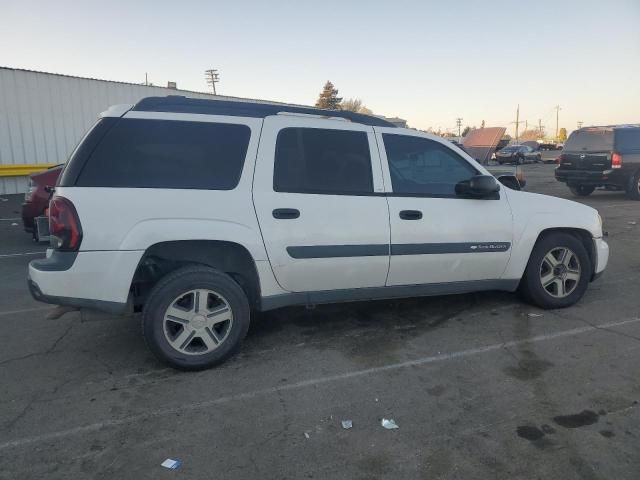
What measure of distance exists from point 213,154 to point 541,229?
309 cm

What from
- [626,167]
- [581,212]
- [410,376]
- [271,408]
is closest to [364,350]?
[410,376]

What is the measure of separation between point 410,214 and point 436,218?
258 mm

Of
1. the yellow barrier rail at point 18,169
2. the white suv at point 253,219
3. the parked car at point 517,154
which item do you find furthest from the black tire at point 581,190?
the parked car at point 517,154

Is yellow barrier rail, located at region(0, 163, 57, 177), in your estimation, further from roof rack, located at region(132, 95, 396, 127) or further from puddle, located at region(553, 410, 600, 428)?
puddle, located at region(553, 410, 600, 428)

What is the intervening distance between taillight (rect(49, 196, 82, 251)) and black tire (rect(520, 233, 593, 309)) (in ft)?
12.9

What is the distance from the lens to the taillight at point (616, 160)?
13273 mm

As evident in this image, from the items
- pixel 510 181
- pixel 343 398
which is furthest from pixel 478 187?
pixel 343 398

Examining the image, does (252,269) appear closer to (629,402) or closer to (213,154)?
(213,154)

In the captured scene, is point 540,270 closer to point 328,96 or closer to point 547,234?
point 547,234

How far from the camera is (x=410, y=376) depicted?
11.5 ft

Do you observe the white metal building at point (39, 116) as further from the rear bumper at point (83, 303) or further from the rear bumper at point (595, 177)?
the rear bumper at point (595, 177)

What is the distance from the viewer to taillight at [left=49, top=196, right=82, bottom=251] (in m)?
3.26

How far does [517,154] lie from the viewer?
3409 cm

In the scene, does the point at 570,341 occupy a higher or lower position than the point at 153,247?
lower
